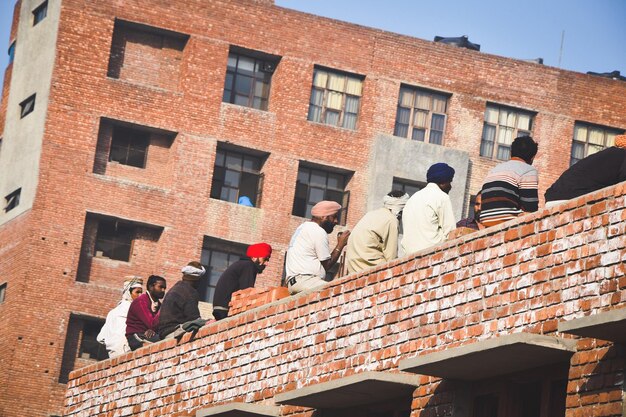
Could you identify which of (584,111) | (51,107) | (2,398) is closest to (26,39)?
(51,107)

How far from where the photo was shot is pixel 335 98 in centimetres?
4828

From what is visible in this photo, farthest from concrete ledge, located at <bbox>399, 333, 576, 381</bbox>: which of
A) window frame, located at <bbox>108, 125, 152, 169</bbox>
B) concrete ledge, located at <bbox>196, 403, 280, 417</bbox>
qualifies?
window frame, located at <bbox>108, 125, 152, 169</bbox>

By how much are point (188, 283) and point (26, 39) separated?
2999cm

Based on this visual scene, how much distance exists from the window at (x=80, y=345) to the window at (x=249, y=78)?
8.28 m

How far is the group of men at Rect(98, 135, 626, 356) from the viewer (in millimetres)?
13000

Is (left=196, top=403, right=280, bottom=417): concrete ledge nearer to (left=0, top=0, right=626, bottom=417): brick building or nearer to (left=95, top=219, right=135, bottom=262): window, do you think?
(left=0, top=0, right=626, bottom=417): brick building

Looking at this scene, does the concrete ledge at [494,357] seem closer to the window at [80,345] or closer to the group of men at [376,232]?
the group of men at [376,232]

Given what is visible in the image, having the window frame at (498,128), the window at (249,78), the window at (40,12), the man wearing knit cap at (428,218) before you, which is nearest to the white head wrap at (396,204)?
the man wearing knit cap at (428,218)

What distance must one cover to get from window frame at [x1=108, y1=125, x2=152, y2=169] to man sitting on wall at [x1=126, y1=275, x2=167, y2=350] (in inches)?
952

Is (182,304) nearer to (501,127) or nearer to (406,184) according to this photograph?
(406,184)

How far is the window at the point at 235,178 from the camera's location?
154 feet

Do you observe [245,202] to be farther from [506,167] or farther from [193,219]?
[506,167]

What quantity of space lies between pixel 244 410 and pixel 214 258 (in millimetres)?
29571

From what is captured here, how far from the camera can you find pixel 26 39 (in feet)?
161
